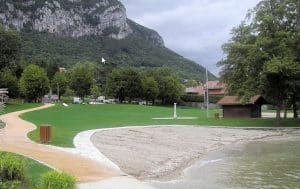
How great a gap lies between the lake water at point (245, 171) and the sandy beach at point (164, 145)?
1.08 m

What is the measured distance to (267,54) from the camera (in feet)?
191

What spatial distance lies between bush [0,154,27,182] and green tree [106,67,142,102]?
357 feet

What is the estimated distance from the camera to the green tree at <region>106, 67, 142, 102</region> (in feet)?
413

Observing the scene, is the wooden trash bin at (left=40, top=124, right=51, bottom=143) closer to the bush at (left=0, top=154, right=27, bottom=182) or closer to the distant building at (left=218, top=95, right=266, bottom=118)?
the bush at (left=0, top=154, right=27, bottom=182)

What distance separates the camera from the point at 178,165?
27.5 m

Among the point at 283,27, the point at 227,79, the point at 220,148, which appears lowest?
the point at 220,148

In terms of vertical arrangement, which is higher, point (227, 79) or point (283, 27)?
point (283, 27)

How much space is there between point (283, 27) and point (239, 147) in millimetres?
26357

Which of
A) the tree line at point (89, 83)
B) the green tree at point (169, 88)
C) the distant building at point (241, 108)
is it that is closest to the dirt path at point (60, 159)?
the distant building at point (241, 108)

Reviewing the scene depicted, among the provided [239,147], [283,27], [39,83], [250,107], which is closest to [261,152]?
[239,147]

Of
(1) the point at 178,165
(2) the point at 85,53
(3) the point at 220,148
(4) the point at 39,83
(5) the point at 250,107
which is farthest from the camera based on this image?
(2) the point at 85,53

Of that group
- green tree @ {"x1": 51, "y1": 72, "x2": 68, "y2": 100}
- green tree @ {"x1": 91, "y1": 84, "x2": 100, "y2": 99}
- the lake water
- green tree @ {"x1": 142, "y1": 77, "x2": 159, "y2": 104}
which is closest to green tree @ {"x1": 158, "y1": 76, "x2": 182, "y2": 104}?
green tree @ {"x1": 142, "y1": 77, "x2": 159, "y2": 104}

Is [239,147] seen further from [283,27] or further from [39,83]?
[39,83]

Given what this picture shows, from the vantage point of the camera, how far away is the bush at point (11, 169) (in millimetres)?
16219
